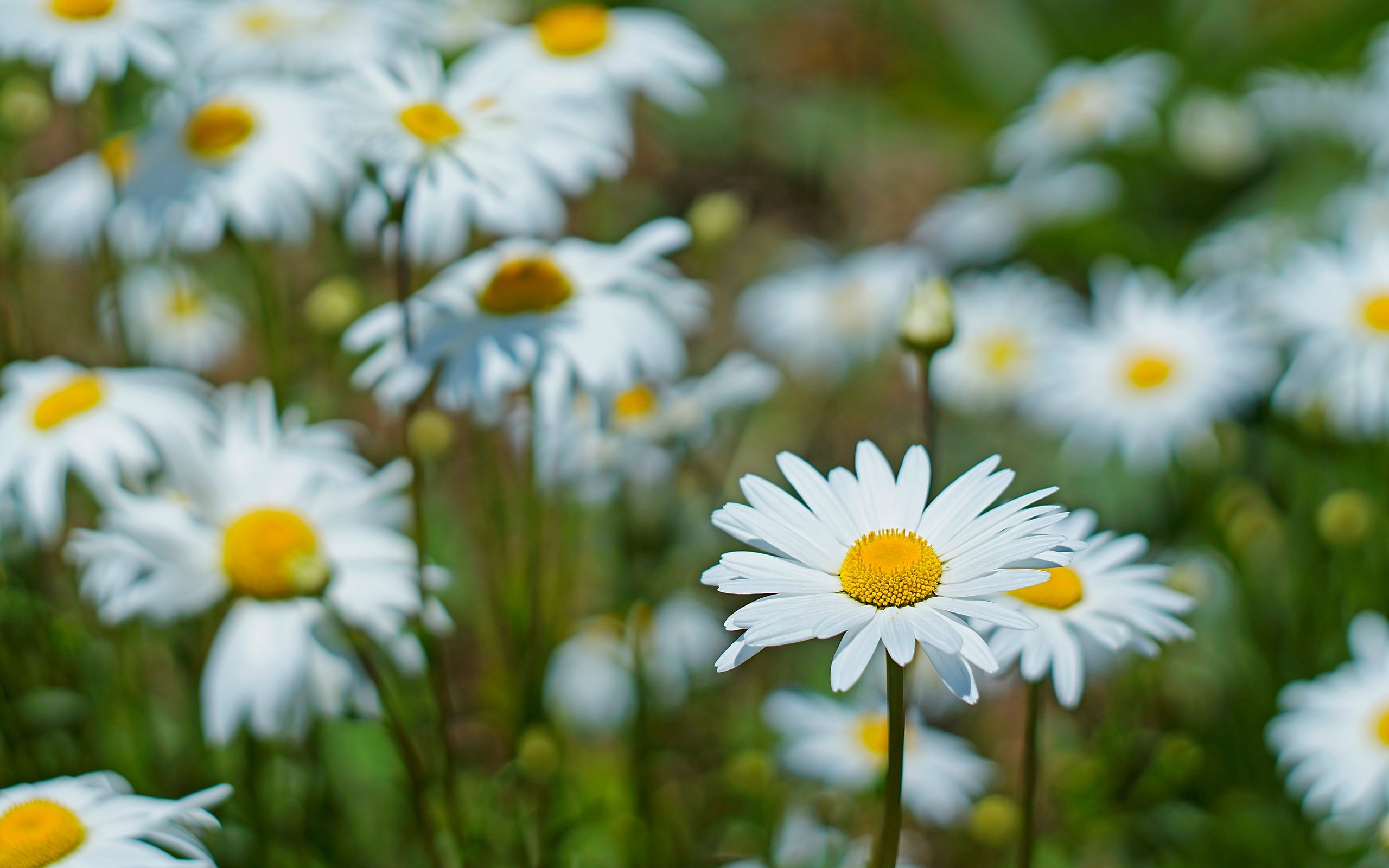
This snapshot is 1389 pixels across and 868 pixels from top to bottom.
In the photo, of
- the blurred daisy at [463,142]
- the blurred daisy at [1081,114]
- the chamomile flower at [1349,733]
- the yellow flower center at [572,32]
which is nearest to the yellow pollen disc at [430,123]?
the blurred daisy at [463,142]

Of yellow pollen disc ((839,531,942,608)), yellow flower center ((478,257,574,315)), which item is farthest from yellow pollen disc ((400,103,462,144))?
yellow pollen disc ((839,531,942,608))

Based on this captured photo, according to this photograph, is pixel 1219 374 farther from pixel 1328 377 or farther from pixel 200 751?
pixel 200 751

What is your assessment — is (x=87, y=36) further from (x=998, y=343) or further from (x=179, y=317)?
(x=998, y=343)

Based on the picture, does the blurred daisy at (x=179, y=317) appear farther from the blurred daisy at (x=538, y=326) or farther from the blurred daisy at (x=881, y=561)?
the blurred daisy at (x=881, y=561)

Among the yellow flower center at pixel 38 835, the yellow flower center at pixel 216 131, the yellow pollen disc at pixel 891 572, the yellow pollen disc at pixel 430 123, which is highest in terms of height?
the yellow pollen disc at pixel 891 572

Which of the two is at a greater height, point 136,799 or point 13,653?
point 136,799

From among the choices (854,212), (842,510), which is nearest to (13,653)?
(842,510)

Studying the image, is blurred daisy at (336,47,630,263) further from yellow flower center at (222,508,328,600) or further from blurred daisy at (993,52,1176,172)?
blurred daisy at (993,52,1176,172)
